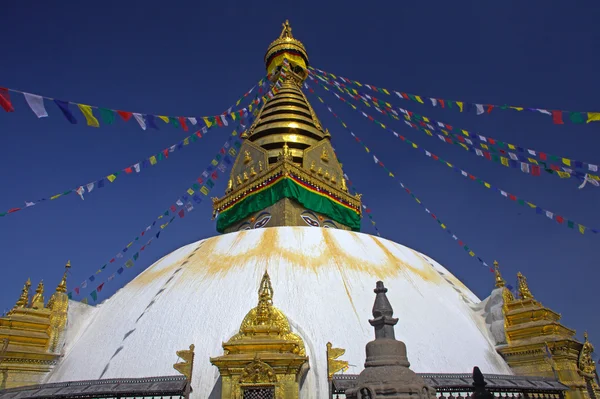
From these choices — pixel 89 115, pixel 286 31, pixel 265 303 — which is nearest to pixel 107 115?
pixel 89 115

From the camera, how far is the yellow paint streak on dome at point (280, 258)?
7125mm

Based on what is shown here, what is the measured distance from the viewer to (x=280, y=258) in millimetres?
7121

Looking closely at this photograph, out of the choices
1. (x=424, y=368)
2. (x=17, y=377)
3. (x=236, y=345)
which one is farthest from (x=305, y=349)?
(x=17, y=377)

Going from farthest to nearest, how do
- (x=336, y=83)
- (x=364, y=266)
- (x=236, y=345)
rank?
(x=336, y=83), (x=364, y=266), (x=236, y=345)

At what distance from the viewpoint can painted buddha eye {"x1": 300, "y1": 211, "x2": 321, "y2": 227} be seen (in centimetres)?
1250

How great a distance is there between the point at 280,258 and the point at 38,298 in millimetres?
4872

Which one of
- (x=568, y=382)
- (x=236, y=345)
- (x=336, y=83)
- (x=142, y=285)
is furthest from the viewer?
(x=336, y=83)

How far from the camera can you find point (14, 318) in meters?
6.81

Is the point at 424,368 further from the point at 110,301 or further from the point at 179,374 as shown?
the point at 110,301

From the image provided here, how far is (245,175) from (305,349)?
30.6 ft

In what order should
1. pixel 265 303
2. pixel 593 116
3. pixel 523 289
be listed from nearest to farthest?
pixel 265 303, pixel 593 116, pixel 523 289

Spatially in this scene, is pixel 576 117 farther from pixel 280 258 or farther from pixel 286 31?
pixel 286 31

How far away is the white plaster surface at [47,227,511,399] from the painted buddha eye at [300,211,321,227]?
4.22 m

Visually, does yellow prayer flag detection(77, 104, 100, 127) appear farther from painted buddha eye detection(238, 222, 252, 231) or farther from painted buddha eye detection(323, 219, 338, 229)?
painted buddha eye detection(323, 219, 338, 229)
